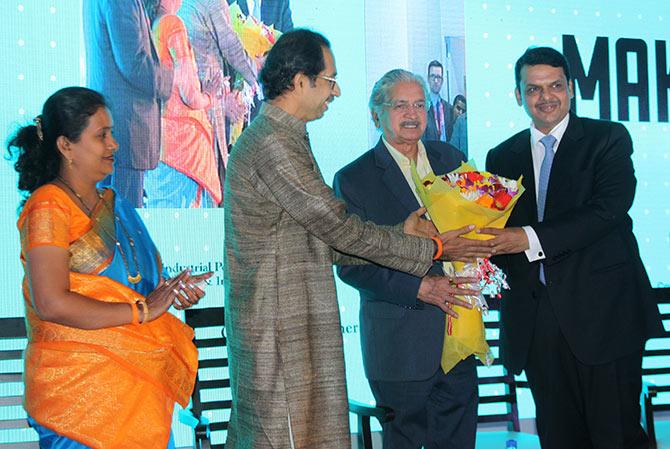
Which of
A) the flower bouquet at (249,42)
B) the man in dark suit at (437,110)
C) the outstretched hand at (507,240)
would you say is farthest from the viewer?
the man in dark suit at (437,110)

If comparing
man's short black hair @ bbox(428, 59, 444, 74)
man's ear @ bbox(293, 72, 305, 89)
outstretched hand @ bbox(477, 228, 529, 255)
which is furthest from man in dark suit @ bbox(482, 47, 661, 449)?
man's short black hair @ bbox(428, 59, 444, 74)

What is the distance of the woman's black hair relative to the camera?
7.60 feet

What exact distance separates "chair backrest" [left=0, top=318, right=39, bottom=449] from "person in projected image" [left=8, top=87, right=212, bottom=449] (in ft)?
3.37

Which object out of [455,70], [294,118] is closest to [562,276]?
[294,118]

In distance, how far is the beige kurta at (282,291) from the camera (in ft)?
7.30

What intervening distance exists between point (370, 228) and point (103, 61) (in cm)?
180

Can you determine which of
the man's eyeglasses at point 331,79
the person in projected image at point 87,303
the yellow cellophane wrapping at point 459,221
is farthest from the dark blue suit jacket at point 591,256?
the person in projected image at point 87,303

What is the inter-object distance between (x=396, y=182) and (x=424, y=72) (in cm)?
140

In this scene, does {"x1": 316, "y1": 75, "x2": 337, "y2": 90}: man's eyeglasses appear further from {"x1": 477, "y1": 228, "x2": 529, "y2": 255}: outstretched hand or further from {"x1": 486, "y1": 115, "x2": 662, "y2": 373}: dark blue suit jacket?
{"x1": 486, "y1": 115, "x2": 662, "y2": 373}: dark blue suit jacket

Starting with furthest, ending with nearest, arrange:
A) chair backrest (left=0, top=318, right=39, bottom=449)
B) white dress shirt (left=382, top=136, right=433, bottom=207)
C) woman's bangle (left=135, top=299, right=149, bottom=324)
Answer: chair backrest (left=0, top=318, right=39, bottom=449), white dress shirt (left=382, top=136, right=433, bottom=207), woman's bangle (left=135, top=299, right=149, bottom=324)

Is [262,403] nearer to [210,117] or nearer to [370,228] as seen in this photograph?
[370,228]

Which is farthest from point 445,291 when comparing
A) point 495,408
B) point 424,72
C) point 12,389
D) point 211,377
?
point 12,389

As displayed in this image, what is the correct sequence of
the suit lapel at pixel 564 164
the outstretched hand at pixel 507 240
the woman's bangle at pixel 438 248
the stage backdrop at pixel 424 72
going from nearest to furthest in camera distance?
the woman's bangle at pixel 438 248, the outstretched hand at pixel 507 240, the suit lapel at pixel 564 164, the stage backdrop at pixel 424 72

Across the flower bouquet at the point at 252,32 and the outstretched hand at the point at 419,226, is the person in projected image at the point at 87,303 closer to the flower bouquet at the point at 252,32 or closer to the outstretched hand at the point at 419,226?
the outstretched hand at the point at 419,226
